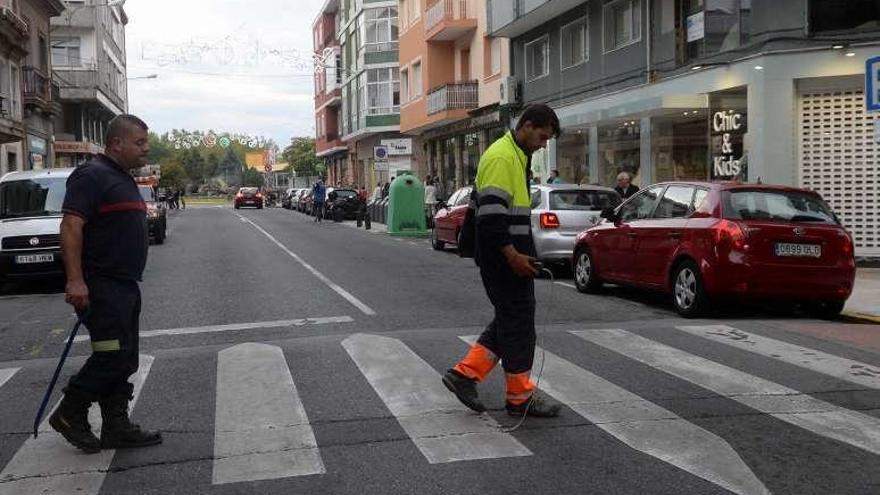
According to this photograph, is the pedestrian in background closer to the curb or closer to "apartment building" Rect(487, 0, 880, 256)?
"apartment building" Rect(487, 0, 880, 256)

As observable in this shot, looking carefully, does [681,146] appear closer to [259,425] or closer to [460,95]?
[460,95]

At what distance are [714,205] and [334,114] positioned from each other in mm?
58809

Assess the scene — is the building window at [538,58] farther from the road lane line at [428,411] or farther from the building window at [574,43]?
the road lane line at [428,411]

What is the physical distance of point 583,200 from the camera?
14695 millimetres

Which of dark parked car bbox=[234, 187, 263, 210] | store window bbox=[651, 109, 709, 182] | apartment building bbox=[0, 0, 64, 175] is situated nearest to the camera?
store window bbox=[651, 109, 709, 182]

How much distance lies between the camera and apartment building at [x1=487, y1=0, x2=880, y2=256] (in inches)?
618

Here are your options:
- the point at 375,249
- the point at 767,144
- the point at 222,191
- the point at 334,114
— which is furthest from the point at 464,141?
the point at 222,191

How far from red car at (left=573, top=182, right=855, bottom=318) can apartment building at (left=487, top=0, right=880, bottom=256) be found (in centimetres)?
646

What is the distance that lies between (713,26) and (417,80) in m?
22.6

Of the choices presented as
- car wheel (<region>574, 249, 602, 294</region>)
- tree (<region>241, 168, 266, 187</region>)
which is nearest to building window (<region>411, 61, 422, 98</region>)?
car wheel (<region>574, 249, 602, 294</region>)

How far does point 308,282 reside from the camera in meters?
13.5

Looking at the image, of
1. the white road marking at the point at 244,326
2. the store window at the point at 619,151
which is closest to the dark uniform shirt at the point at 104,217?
the white road marking at the point at 244,326

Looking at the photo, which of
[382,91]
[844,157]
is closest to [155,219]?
[844,157]

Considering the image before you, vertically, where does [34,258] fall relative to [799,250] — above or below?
below
